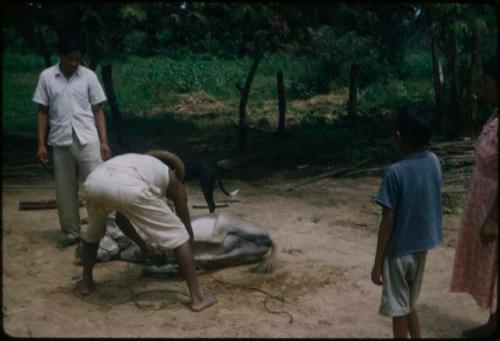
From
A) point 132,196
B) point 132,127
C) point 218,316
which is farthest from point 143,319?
point 132,127

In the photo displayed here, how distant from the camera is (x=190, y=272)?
4320mm

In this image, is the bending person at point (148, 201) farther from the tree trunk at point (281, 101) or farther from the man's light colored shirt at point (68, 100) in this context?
the tree trunk at point (281, 101)

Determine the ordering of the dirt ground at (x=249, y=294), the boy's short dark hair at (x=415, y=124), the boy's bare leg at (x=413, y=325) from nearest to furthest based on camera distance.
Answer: the boy's short dark hair at (x=415, y=124) < the boy's bare leg at (x=413, y=325) < the dirt ground at (x=249, y=294)

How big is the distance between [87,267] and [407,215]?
2.48 m

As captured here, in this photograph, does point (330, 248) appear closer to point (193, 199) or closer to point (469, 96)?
point (193, 199)

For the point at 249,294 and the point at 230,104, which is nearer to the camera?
the point at 249,294

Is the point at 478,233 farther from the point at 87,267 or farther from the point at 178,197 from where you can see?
the point at 87,267

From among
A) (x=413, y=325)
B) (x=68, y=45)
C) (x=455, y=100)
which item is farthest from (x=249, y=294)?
(x=455, y=100)

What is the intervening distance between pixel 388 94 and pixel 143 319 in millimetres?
13798

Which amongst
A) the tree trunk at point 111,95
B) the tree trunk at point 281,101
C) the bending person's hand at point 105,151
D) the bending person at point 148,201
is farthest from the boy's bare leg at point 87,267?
the tree trunk at point 281,101

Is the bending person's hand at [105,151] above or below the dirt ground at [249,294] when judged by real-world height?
above

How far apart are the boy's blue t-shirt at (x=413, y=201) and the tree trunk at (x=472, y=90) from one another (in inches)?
295

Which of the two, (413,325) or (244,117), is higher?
(244,117)

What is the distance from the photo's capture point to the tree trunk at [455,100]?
10867 millimetres
